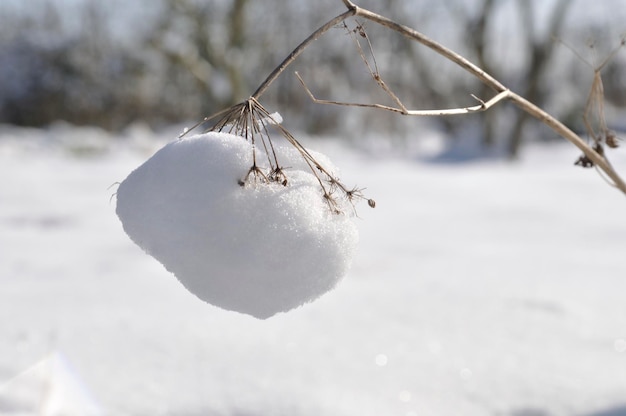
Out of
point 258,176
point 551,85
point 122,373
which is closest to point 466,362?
point 122,373

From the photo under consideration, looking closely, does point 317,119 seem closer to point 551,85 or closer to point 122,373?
point 551,85

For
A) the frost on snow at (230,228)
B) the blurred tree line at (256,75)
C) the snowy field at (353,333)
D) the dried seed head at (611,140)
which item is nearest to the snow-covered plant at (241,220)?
the frost on snow at (230,228)

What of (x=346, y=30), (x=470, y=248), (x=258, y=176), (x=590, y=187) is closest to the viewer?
(x=258, y=176)

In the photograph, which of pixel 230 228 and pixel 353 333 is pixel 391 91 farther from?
pixel 353 333

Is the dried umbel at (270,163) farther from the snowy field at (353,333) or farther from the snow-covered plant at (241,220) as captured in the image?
the snowy field at (353,333)

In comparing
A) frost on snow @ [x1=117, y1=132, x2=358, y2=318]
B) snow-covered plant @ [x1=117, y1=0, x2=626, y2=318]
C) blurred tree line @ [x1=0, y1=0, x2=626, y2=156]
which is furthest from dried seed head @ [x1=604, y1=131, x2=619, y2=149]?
blurred tree line @ [x1=0, y1=0, x2=626, y2=156]

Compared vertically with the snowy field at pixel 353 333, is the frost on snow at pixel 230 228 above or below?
above
